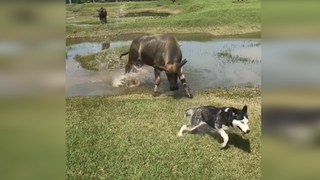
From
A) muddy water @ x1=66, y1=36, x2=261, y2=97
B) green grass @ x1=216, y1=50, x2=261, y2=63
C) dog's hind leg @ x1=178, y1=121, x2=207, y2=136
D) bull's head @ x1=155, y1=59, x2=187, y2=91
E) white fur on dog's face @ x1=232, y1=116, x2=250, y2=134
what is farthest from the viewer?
green grass @ x1=216, y1=50, x2=261, y2=63

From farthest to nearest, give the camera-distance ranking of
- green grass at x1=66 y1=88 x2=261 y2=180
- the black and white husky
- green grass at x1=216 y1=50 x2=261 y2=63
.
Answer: green grass at x1=216 y1=50 x2=261 y2=63
the black and white husky
green grass at x1=66 y1=88 x2=261 y2=180

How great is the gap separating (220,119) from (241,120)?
558mm

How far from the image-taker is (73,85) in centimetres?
1048

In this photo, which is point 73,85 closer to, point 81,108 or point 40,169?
point 81,108

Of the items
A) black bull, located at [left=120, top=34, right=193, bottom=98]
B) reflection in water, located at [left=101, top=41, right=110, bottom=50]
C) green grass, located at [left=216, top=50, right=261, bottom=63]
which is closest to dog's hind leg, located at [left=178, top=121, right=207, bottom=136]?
black bull, located at [left=120, top=34, right=193, bottom=98]

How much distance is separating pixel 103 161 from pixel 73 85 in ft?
19.9

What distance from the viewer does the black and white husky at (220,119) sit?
4.95 metres

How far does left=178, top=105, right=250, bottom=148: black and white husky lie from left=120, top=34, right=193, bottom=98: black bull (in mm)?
2372

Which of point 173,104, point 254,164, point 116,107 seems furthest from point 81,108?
point 254,164

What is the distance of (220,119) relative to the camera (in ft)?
17.9

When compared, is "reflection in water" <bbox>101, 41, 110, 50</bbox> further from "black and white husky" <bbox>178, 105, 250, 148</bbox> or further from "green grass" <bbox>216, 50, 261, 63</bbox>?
"black and white husky" <bbox>178, 105, 250, 148</bbox>

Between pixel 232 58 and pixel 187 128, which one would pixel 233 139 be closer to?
pixel 187 128

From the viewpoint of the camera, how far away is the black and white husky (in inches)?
195

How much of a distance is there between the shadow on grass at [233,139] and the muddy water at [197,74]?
333 cm
